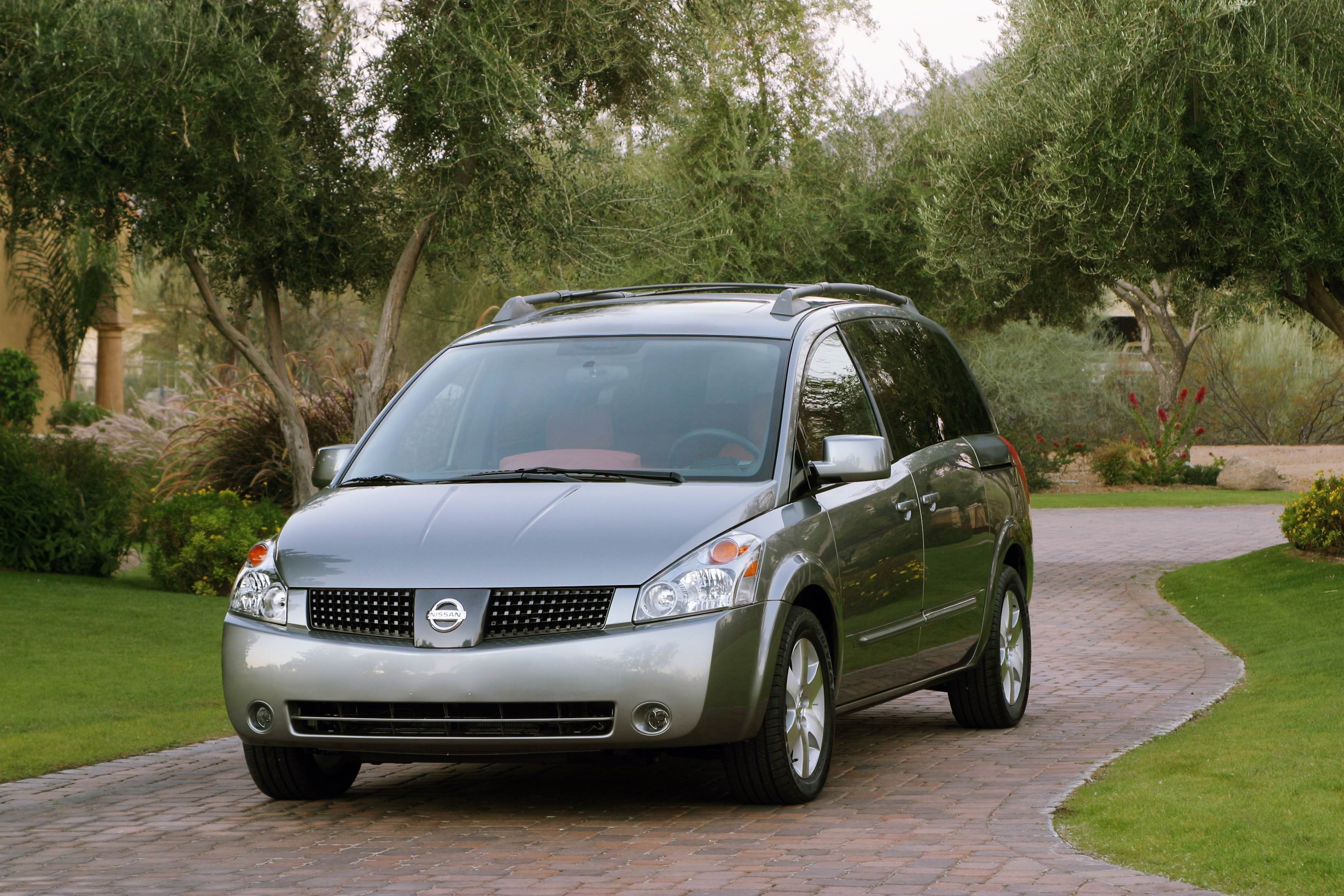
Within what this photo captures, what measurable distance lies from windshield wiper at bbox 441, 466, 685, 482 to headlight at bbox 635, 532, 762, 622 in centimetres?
53

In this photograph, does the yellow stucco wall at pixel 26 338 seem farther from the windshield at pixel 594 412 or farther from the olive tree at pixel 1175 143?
the windshield at pixel 594 412

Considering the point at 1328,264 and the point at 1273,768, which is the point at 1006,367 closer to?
the point at 1328,264

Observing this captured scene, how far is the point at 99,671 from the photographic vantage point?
1113 cm

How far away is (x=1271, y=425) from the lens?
42.5m

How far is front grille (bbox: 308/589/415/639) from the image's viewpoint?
6.23 meters

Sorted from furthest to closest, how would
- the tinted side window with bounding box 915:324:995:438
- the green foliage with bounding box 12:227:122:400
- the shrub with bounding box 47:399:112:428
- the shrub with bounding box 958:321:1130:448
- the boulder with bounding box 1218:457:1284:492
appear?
the shrub with bounding box 958:321:1130:448 < the boulder with bounding box 1218:457:1284:492 < the green foliage with bounding box 12:227:122:400 < the shrub with bounding box 47:399:112:428 < the tinted side window with bounding box 915:324:995:438

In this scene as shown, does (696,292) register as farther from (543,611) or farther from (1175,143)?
(1175,143)

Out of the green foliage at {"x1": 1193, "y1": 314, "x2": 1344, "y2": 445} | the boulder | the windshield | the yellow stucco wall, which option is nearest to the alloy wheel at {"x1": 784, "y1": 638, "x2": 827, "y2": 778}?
the windshield

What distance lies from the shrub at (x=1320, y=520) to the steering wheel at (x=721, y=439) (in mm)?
10656

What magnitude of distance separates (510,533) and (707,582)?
730 mm

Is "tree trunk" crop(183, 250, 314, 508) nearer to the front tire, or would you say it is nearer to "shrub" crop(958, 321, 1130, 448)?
the front tire

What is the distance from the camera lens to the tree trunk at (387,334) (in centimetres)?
1688

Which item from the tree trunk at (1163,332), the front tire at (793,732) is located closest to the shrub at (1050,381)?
the tree trunk at (1163,332)

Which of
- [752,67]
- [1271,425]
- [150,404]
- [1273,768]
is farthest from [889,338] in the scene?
[1271,425]
